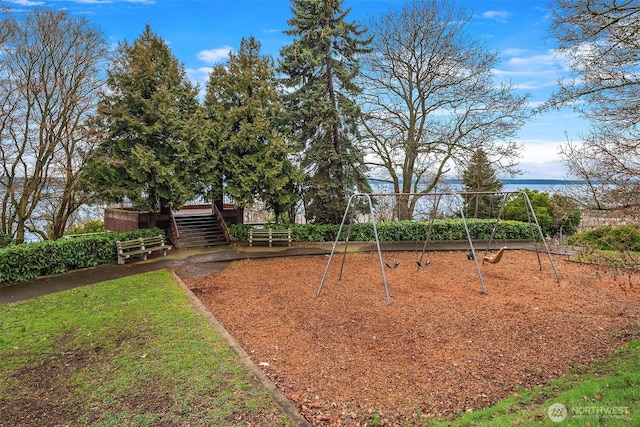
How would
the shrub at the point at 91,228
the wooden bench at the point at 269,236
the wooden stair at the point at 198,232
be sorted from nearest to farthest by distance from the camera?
1. the wooden bench at the point at 269,236
2. the wooden stair at the point at 198,232
3. the shrub at the point at 91,228

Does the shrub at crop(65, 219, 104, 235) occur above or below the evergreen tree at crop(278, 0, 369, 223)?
below

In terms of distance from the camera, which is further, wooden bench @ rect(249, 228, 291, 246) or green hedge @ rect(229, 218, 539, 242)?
green hedge @ rect(229, 218, 539, 242)

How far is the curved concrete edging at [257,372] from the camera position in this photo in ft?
12.3

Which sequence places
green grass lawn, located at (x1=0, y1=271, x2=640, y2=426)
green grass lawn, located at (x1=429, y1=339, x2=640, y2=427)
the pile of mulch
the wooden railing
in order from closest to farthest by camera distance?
green grass lawn, located at (x1=429, y1=339, x2=640, y2=427) < green grass lawn, located at (x1=0, y1=271, x2=640, y2=426) < the pile of mulch < the wooden railing

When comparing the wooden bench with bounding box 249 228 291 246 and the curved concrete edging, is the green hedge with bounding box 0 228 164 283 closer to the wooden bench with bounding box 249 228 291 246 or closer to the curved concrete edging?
the wooden bench with bounding box 249 228 291 246

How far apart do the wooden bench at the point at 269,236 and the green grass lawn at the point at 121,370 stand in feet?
24.6

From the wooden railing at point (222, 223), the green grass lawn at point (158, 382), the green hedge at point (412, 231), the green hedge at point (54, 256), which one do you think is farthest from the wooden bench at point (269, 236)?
the green grass lawn at point (158, 382)

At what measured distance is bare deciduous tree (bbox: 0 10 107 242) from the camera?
1162 cm

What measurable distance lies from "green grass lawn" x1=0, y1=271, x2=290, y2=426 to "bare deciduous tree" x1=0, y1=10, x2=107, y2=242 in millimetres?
6778

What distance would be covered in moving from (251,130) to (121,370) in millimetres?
12324

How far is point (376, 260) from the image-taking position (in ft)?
40.3

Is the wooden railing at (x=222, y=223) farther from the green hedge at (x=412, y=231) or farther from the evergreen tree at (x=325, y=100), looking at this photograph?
the evergreen tree at (x=325, y=100)

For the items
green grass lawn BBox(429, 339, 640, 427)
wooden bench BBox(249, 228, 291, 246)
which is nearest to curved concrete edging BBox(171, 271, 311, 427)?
green grass lawn BBox(429, 339, 640, 427)

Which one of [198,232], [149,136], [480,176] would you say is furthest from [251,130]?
[480,176]
